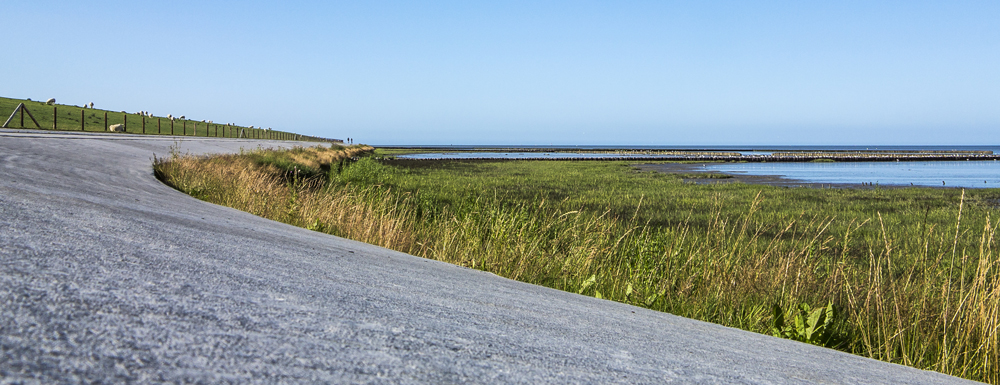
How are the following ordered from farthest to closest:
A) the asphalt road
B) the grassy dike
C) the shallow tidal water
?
the shallow tidal water < the grassy dike < the asphalt road

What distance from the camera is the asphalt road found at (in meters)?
1.24

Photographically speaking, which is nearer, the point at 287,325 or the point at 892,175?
the point at 287,325

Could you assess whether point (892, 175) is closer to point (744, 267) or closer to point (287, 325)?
point (744, 267)

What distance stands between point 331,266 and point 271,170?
42.3ft

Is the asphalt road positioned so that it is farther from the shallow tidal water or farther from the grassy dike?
the shallow tidal water

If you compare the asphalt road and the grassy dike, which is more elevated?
the asphalt road

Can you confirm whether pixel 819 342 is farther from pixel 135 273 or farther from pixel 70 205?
pixel 70 205

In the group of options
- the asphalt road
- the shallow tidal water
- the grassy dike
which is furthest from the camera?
the shallow tidal water

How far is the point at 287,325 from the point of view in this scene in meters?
1.60

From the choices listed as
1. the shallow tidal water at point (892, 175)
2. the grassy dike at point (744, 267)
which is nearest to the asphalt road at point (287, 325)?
the grassy dike at point (744, 267)

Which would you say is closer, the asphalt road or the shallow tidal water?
the asphalt road

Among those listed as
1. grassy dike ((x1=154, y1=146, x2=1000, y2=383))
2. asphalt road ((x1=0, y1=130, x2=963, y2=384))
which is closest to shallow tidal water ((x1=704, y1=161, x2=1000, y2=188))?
grassy dike ((x1=154, y1=146, x2=1000, y2=383))

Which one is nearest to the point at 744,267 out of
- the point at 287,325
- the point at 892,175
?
the point at 287,325

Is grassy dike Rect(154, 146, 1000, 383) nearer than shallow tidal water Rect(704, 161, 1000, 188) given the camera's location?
Yes
